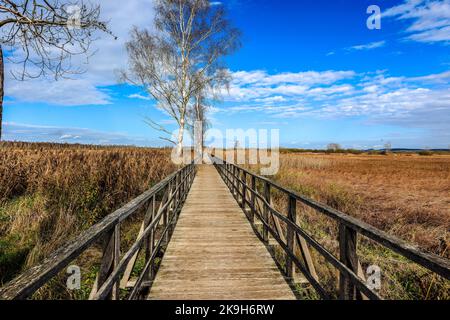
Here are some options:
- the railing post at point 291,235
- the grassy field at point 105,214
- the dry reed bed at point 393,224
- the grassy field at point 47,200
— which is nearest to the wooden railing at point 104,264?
the grassy field at point 105,214

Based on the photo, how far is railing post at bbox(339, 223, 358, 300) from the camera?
2457mm

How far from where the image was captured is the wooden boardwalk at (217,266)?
346cm

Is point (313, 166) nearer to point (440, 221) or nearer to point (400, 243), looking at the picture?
point (440, 221)

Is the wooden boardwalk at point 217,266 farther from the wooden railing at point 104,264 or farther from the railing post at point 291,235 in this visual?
the wooden railing at point 104,264

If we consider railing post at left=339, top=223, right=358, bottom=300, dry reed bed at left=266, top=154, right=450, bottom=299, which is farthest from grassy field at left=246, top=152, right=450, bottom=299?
railing post at left=339, top=223, right=358, bottom=300

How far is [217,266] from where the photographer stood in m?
4.29

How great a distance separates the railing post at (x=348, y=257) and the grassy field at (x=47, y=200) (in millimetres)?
4452

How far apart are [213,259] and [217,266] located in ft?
0.95

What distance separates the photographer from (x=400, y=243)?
1.95m
